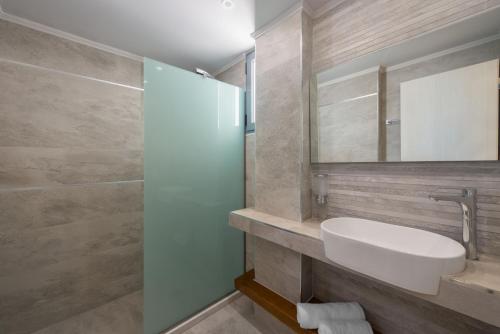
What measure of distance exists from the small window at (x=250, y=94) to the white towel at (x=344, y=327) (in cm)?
148

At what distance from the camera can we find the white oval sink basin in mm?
667

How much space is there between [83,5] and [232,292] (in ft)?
8.03

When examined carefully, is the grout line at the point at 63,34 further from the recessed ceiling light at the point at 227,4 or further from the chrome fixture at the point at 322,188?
the chrome fixture at the point at 322,188

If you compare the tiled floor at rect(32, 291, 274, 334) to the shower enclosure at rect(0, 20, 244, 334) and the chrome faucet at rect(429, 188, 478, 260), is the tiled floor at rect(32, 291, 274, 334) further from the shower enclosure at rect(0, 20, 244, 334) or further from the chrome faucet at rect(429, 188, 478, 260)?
the chrome faucet at rect(429, 188, 478, 260)

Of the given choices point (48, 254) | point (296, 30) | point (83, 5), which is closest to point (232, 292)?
point (48, 254)

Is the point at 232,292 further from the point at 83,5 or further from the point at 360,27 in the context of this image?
the point at 83,5

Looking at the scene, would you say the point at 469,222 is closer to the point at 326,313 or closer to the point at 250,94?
the point at 326,313

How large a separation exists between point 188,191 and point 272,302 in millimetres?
982

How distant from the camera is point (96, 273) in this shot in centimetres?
169

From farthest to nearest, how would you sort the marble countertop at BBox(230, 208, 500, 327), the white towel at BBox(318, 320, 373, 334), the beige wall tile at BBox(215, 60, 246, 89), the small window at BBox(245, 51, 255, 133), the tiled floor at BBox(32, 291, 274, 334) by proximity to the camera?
the beige wall tile at BBox(215, 60, 246, 89) < the small window at BBox(245, 51, 255, 133) < the tiled floor at BBox(32, 291, 274, 334) < the white towel at BBox(318, 320, 373, 334) < the marble countertop at BBox(230, 208, 500, 327)

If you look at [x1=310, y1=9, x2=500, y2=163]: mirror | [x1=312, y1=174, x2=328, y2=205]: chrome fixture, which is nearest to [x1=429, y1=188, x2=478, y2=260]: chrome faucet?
[x1=310, y1=9, x2=500, y2=163]: mirror

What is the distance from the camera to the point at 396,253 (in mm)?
698

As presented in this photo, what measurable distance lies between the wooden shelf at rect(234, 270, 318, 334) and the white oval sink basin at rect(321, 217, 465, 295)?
56 cm

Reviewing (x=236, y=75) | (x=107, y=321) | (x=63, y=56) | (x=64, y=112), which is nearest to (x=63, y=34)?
(x=63, y=56)
